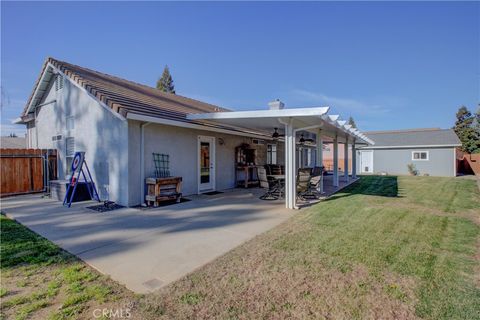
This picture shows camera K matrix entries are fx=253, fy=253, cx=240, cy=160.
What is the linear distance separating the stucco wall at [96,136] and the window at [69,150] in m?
0.19

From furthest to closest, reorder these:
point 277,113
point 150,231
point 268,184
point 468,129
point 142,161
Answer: point 468,129 → point 268,184 → point 142,161 → point 277,113 → point 150,231

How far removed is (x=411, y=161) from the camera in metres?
21.8

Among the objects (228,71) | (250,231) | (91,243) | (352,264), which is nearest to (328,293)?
(352,264)

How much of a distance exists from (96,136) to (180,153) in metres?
2.78

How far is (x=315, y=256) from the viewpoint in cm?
377

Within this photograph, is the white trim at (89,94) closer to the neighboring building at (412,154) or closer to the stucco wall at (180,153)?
the stucco wall at (180,153)

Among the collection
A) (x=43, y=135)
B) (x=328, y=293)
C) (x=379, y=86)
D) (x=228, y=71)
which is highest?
(x=228, y=71)

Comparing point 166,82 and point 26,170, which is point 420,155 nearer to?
point 26,170

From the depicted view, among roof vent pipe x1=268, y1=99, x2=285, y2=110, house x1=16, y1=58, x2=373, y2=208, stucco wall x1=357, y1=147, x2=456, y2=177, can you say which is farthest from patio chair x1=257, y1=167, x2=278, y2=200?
stucco wall x1=357, y1=147, x2=456, y2=177

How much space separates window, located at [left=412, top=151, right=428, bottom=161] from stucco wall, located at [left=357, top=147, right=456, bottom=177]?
8.5 inches

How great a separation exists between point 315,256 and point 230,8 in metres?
11.5

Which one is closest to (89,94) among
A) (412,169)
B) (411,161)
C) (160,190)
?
(160,190)

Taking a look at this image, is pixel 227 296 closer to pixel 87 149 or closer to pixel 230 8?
pixel 87 149

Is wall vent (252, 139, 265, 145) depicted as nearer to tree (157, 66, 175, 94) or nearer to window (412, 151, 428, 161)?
window (412, 151, 428, 161)
